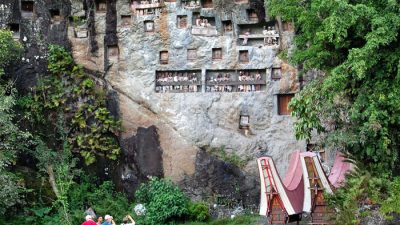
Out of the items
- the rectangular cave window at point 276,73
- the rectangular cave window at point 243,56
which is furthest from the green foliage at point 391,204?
the rectangular cave window at point 243,56

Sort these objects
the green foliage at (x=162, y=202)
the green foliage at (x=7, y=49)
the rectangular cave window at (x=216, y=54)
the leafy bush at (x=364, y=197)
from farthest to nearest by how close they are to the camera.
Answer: the rectangular cave window at (x=216, y=54) < the green foliage at (x=7, y=49) < the green foliage at (x=162, y=202) < the leafy bush at (x=364, y=197)

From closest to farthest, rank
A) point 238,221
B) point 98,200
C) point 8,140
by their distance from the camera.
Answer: point 8,140 < point 238,221 < point 98,200

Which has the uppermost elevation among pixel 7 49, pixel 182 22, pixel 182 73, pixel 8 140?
pixel 182 22

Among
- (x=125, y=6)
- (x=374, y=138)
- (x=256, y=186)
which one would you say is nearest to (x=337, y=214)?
(x=374, y=138)

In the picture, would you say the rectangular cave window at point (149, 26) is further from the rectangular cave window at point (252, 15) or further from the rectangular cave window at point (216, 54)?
the rectangular cave window at point (252, 15)

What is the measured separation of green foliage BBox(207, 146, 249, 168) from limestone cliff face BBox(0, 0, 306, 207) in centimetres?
10

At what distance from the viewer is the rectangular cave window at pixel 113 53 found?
1866 centimetres

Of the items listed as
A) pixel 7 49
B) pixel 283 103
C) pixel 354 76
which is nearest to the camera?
pixel 354 76

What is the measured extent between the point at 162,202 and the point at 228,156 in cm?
259

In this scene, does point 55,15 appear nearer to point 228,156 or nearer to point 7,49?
point 7,49

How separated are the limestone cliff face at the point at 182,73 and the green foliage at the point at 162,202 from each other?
1002 mm

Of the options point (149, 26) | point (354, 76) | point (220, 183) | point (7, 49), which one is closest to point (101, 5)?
point (149, 26)

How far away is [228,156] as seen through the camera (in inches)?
703

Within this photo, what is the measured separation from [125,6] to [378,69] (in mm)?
8019
